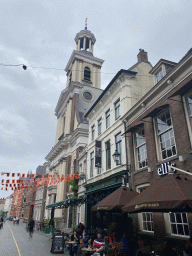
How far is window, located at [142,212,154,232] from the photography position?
33.5ft

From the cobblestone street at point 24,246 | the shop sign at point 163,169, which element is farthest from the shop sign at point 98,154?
the shop sign at point 163,169

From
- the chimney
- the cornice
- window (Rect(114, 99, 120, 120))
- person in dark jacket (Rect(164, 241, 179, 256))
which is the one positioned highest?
the chimney

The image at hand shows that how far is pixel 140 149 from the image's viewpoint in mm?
12477

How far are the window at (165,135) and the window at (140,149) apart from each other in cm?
161

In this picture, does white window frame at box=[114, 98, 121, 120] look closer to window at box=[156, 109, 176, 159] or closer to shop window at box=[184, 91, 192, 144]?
window at box=[156, 109, 176, 159]

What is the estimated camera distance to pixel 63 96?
40.9m

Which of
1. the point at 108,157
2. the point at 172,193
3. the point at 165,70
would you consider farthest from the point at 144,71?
the point at 172,193

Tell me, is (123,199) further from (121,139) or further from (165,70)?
(165,70)

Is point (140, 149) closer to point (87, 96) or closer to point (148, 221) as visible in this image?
point (148, 221)

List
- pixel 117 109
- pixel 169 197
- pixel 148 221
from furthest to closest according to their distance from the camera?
pixel 117 109
pixel 148 221
pixel 169 197

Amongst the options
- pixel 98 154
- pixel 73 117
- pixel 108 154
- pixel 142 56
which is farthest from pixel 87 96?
pixel 108 154

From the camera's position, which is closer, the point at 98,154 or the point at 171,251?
the point at 171,251

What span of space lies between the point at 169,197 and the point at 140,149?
729cm

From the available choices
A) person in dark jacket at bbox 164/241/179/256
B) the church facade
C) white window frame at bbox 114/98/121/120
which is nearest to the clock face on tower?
the church facade
